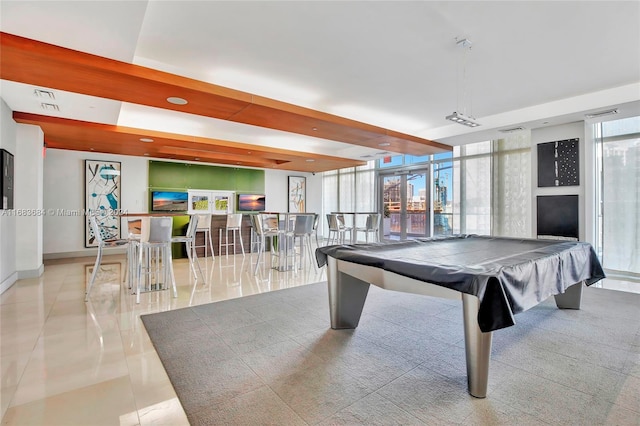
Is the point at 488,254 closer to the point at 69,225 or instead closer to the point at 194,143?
the point at 194,143

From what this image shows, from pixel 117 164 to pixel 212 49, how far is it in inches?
238

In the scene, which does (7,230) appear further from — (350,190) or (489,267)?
(350,190)

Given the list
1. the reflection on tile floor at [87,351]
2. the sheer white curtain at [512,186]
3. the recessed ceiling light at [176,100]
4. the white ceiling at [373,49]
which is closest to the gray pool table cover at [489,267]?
the reflection on tile floor at [87,351]

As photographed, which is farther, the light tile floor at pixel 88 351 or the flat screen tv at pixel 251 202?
the flat screen tv at pixel 251 202

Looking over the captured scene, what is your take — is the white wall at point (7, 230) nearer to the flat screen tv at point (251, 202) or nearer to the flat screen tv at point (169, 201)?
the flat screen tv at point (169, 201)

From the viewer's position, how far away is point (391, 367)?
2148 mm

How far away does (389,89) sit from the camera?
4297 millimetres

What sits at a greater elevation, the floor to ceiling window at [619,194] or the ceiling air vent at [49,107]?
the ceiling air vent at [49,107]

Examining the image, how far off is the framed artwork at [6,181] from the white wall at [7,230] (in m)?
0.11

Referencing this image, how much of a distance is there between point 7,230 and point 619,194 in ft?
→ 30.8

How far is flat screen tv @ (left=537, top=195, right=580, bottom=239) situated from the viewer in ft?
16.7

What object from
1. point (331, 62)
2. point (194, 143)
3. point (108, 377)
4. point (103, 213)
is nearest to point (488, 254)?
point (331, 62)

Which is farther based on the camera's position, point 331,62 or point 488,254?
point 331,62

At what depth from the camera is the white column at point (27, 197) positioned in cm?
475
